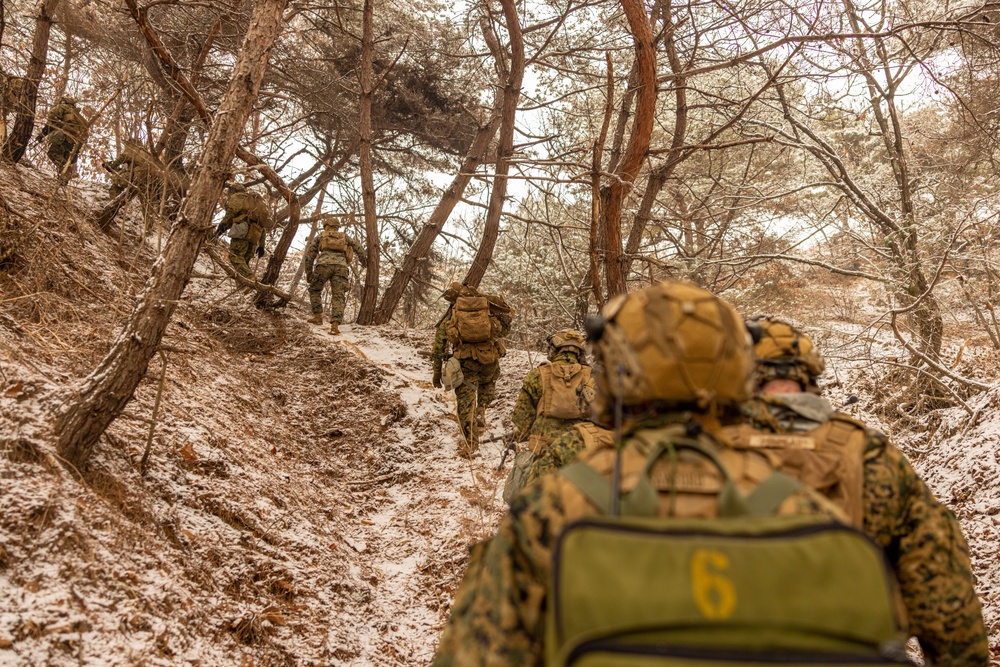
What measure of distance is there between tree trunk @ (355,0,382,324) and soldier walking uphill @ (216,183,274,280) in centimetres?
251

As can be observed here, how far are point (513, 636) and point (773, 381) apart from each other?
179cm

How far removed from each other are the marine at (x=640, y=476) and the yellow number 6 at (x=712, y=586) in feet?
0.34

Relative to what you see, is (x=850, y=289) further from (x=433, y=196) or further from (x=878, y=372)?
(x=433, y=196)

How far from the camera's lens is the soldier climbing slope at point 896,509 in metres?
2.11

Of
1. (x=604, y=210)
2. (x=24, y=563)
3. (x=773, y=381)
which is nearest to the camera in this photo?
(x=773, y=381)

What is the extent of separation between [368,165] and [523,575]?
12.5 metres

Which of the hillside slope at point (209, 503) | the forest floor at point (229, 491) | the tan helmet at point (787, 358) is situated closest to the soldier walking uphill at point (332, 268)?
the forest floor at point (229, 491)

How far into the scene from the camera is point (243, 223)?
35.7 feet

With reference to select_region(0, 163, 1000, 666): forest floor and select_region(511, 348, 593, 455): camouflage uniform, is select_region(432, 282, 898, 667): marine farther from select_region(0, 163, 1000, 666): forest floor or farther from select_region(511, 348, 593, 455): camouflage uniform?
select_region(511, 348, 593, 455): camouflage uniform

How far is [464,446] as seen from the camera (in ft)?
28.7

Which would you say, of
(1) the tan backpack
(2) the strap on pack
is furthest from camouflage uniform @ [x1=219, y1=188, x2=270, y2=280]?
(2) the strap on pack

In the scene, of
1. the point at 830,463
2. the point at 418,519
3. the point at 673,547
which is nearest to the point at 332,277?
the point at 418,519

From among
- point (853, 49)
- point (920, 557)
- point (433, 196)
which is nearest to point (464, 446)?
point (920, 557)

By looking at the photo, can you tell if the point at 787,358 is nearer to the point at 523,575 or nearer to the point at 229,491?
the point at 523,575
